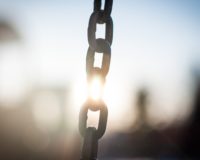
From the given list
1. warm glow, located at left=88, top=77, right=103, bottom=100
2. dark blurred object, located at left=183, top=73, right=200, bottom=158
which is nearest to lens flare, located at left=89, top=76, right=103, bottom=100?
warm glow, located at left=88, top=77, right=103, bottom=100

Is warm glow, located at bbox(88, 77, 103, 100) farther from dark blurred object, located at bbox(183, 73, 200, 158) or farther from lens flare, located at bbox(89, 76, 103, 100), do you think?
dark blurred object, located at bbox(183, 73, 200, 158)

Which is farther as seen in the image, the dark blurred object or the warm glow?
the dark blurred object

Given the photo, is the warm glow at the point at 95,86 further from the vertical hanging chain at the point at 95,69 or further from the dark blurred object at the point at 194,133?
the dark blurred object at the point at 194,133

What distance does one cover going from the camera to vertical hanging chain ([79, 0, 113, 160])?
2.67 metres

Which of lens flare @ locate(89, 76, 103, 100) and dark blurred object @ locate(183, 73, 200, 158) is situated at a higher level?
lens flare @ locate(89, 76, 103, 100)

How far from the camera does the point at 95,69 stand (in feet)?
8.95

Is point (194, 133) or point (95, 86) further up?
point (95, 86)

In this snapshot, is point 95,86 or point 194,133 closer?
point 95,86

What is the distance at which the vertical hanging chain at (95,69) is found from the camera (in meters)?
2.67

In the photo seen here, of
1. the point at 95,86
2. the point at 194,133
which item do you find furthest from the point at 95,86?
the point at 194,133

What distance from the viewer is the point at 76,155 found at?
2659cm

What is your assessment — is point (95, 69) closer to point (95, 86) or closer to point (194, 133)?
point (95, 86)

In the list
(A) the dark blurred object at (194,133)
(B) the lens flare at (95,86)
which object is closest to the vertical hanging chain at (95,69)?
(B) the lens flare at (95,86)

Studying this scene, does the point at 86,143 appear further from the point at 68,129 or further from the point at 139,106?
the point at 139,106
